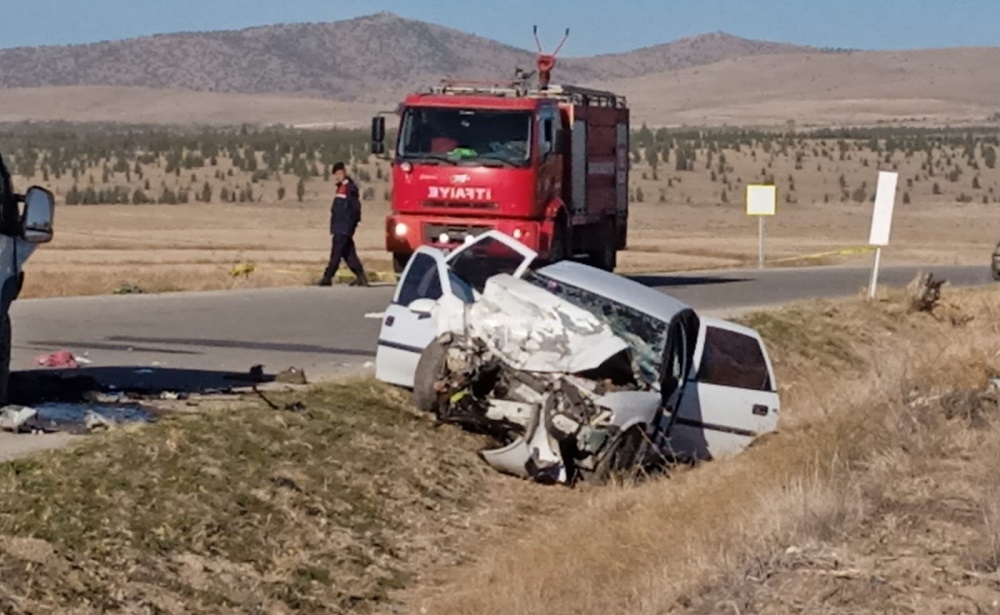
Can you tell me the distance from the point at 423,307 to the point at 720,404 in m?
2.47

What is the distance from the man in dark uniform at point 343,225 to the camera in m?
27.3

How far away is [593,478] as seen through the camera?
1469cm

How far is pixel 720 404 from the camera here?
1579cm

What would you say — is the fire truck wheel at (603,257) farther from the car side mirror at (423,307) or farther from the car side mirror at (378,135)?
the car side mirror at (423,307)

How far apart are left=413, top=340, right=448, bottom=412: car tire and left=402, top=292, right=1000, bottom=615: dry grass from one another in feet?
4.94

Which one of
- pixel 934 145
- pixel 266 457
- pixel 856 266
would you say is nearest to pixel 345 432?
pixel 266 457

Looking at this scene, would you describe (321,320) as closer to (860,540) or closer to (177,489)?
(177,489)

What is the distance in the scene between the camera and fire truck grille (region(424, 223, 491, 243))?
86.5ft

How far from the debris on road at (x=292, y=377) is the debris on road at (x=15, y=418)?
3.63 metres

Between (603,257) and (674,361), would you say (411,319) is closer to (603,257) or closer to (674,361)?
(674,361)

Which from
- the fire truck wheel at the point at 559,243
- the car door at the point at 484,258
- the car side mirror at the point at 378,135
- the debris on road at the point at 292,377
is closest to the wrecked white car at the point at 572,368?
the car door at the point at 484,258

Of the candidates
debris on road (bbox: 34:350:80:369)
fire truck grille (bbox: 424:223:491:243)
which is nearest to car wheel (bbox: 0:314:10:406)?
→ debris on road (bbox: 34:350:80:369)

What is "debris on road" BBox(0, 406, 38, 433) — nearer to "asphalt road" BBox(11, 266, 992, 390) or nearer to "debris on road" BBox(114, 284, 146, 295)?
"asphalt road" BBox(11, 266, 992, 390)

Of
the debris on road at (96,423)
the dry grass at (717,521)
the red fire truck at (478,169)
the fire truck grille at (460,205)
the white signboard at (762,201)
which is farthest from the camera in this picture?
the white signboard at (762,201)
